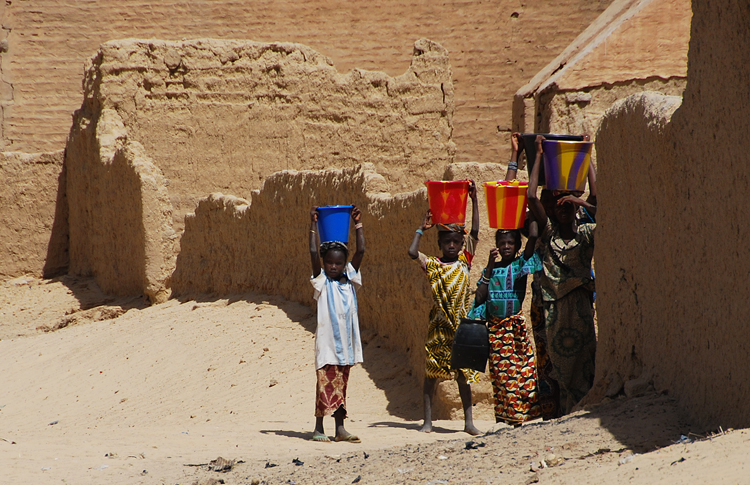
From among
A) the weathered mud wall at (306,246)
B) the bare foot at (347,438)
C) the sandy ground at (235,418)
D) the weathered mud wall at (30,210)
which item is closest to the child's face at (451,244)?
the weathered mud wall at (306,246)

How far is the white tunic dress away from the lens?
5.77 m

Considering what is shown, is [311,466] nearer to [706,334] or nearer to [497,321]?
[497,321]

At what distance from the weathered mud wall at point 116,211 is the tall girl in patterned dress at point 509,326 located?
6.49 metres

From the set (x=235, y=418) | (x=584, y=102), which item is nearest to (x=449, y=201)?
(x=235, y=418)

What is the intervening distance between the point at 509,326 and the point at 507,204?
2.27 ft

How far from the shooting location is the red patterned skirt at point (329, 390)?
5.78 m

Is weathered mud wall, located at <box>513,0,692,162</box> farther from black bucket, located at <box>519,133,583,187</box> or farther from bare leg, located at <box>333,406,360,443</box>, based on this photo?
bare leg, located at <box>333,406,360,443</box>

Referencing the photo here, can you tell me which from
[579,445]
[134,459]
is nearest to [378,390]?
[134,459]

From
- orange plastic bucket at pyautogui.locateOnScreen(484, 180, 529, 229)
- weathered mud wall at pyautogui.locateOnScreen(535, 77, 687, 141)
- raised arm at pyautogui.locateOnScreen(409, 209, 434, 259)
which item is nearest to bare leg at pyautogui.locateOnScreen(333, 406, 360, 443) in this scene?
raised arm at pyautogui.locateOnScreen(409, 209, 434, 259)

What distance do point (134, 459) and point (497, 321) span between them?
213 centimetres

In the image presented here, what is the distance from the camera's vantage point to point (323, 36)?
16.6m

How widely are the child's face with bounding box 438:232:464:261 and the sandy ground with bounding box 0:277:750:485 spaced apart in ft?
3.52

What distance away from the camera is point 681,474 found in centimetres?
332

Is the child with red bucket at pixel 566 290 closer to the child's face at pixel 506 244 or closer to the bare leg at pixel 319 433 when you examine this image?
the child's face at pixel 506 244
